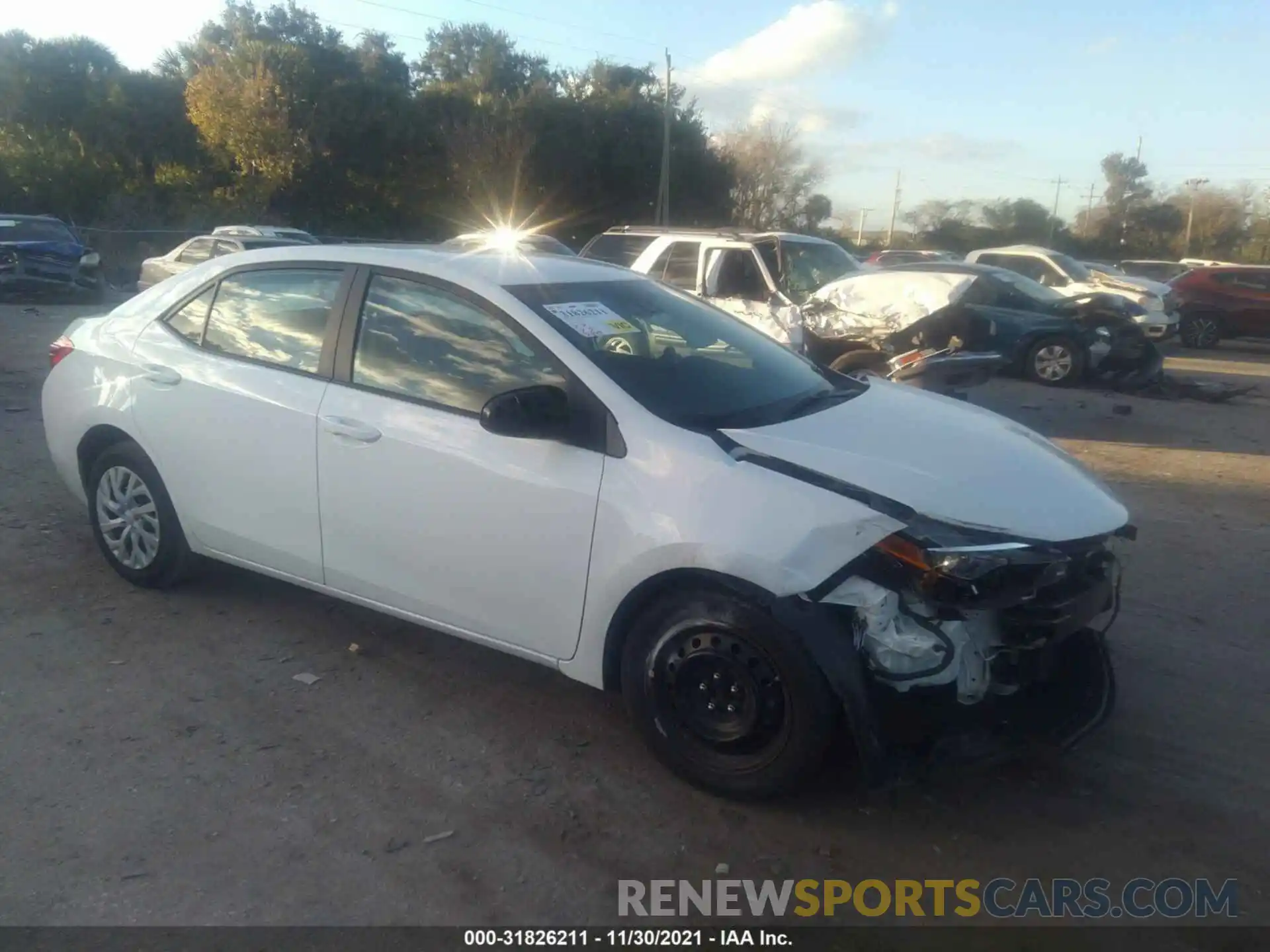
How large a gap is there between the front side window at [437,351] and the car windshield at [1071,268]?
17.1 m

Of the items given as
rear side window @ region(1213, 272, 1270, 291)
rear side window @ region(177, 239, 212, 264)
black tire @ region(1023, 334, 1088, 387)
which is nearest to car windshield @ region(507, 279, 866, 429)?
black tire @ region(1023, 334, 1088, 387)

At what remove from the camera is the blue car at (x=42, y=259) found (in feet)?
60.3

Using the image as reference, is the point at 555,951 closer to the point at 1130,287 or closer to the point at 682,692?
the point at 682,692

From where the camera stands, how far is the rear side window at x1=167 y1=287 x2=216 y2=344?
4.87 meters

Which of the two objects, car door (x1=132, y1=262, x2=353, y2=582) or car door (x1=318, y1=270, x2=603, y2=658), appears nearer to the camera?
car door (x1=318, y1=270, x2=603, y2=658)

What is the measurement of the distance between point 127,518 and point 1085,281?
57.5 ft

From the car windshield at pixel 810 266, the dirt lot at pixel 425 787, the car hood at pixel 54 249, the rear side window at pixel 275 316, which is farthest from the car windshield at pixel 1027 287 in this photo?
the car hood at pixel 54 249

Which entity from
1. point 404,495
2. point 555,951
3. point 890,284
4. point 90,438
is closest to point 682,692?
point 555,951

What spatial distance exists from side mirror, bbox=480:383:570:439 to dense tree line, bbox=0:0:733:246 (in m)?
30.4

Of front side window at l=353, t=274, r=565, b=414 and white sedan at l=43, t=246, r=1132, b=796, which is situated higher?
front side window at l=353, t=274, r=565, b=414

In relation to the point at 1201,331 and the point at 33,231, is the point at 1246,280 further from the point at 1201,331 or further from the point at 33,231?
the point at 33,231

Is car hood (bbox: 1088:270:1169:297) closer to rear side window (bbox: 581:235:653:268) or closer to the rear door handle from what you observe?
rear side window (bbox: 581:235:653:268)

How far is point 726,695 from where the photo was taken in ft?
11.3

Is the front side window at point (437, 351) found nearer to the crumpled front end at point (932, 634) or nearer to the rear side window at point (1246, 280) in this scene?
the crumpled front end at point (932, 634)
